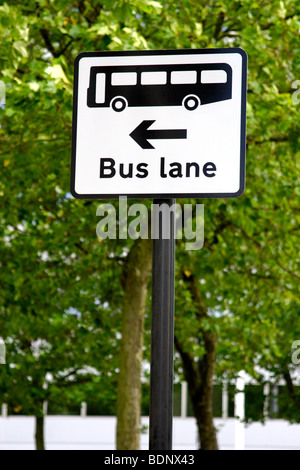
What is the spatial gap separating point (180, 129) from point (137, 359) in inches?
345

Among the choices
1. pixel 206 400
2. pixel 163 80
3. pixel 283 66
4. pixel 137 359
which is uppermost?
pixel 283 66

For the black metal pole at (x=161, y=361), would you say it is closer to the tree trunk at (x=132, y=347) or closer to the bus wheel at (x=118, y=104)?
the bus wheel at (x=118, y=104)

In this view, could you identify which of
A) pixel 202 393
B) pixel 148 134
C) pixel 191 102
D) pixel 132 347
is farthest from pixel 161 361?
pixel 202 393

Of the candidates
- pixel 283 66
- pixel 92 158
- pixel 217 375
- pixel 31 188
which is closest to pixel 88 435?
pixel 217 375

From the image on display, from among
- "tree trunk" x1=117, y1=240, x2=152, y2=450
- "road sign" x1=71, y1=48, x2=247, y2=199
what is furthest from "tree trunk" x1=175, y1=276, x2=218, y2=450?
"road sign" x1=71, y1=48, x2=247, y2=199

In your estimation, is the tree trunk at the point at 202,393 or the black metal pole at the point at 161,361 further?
Answer: the tree trunk at the point at 202,393

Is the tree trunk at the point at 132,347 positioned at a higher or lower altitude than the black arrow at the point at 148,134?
A: lower

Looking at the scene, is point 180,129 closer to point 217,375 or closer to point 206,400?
point 206,400

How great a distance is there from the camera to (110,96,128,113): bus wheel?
2.79m

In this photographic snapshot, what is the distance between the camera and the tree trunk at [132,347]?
36.2 ft

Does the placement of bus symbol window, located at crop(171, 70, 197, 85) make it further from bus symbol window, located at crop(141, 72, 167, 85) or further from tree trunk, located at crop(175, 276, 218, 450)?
tree trunk, located at crop(175, 276, 218, 450)

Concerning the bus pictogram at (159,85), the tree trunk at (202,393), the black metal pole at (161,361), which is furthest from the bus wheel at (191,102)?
the tree trunk at (202,393)

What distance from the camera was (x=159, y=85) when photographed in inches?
109

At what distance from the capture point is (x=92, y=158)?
110 inches
